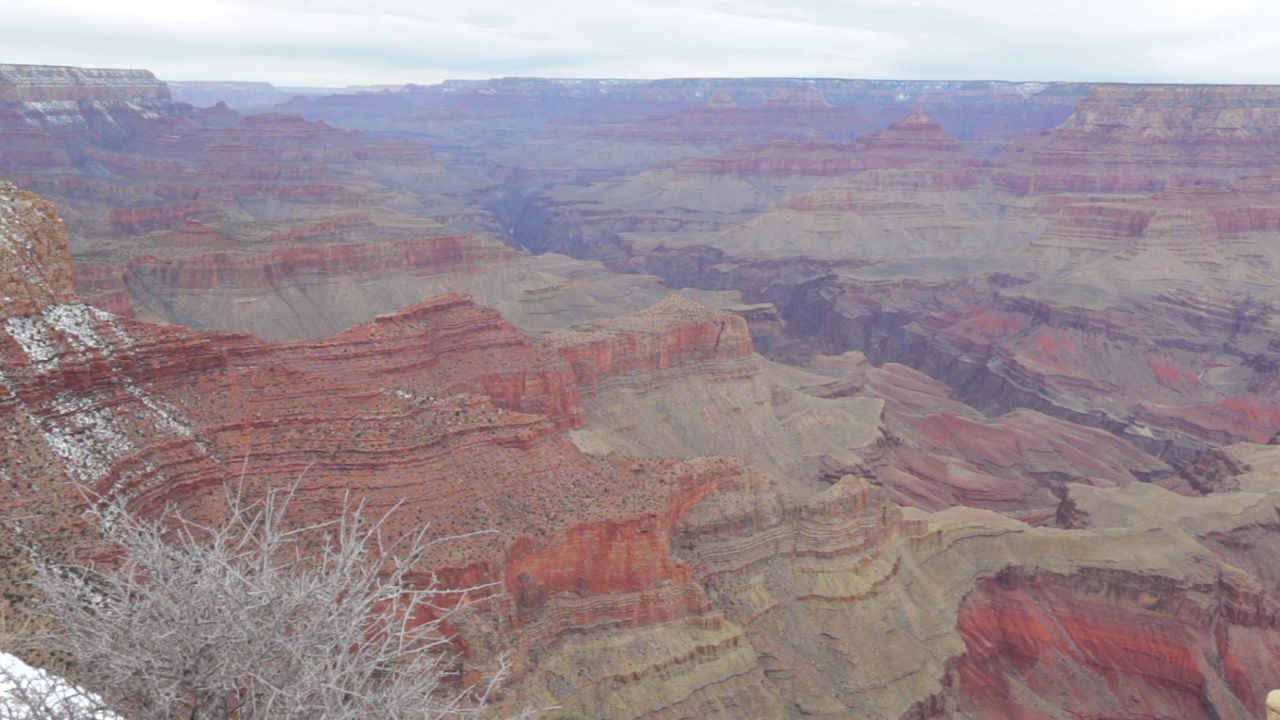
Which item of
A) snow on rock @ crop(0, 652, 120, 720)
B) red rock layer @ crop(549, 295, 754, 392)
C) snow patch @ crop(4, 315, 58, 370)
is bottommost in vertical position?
red rock layer @ crop(549, 295, 754, 392)

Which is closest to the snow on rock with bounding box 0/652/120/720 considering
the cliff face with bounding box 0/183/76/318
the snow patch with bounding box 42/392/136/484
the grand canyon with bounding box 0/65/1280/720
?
the grand canyon with bounding box 0/65/1280/720

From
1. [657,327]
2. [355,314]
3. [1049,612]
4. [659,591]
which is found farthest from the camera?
[355,314]

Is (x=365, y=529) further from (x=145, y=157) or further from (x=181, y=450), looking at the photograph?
(x=145, y=157)

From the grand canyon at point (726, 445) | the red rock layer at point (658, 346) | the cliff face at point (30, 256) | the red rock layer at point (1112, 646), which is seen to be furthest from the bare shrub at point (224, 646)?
the red rock layer at point (658, 346)

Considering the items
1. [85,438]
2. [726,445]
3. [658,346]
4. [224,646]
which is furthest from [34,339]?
[726,445]

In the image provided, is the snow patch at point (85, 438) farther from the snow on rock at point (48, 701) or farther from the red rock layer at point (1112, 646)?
the red rock layer at point (1112, 646)

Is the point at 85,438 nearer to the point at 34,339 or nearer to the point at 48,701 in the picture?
the point at 34,339

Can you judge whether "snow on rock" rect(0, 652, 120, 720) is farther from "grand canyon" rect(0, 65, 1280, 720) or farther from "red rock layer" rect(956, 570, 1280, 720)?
"red rock layer" rect(956, 570, 1280, 720)

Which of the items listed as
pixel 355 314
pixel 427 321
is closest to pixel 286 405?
pixel 427 321
